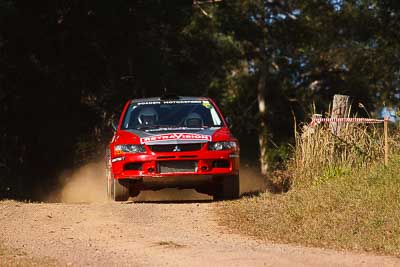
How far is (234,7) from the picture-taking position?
4056 centimetres

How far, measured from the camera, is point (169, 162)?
1459 cm

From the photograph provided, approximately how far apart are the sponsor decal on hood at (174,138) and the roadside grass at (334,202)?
1.00 meters

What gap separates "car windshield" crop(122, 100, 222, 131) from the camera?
1568 centimetres

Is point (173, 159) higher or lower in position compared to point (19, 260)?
higher

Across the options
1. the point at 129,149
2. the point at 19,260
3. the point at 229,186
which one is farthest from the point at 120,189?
the point at 19,260

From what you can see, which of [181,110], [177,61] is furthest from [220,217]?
[177,61]

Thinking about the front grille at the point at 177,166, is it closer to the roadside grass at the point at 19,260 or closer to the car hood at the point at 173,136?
the car hood at the point at 173,136

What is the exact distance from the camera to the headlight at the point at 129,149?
1465 cm

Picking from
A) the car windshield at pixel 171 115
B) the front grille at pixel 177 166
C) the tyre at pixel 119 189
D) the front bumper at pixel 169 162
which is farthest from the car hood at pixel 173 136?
the tyre at pixel 119 189

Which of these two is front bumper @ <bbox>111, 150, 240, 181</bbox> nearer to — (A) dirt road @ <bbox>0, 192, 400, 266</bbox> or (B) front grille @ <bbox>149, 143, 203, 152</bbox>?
(B) front grille @ <bbox>149, 143, 203, 152</bbox>

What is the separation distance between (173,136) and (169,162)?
1.25 feet

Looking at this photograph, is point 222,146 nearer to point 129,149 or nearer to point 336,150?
point 129,149

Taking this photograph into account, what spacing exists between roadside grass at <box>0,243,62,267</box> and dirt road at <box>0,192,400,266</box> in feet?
0.41

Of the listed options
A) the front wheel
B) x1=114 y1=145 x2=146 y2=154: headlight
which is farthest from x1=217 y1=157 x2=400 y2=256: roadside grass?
the front wheel
